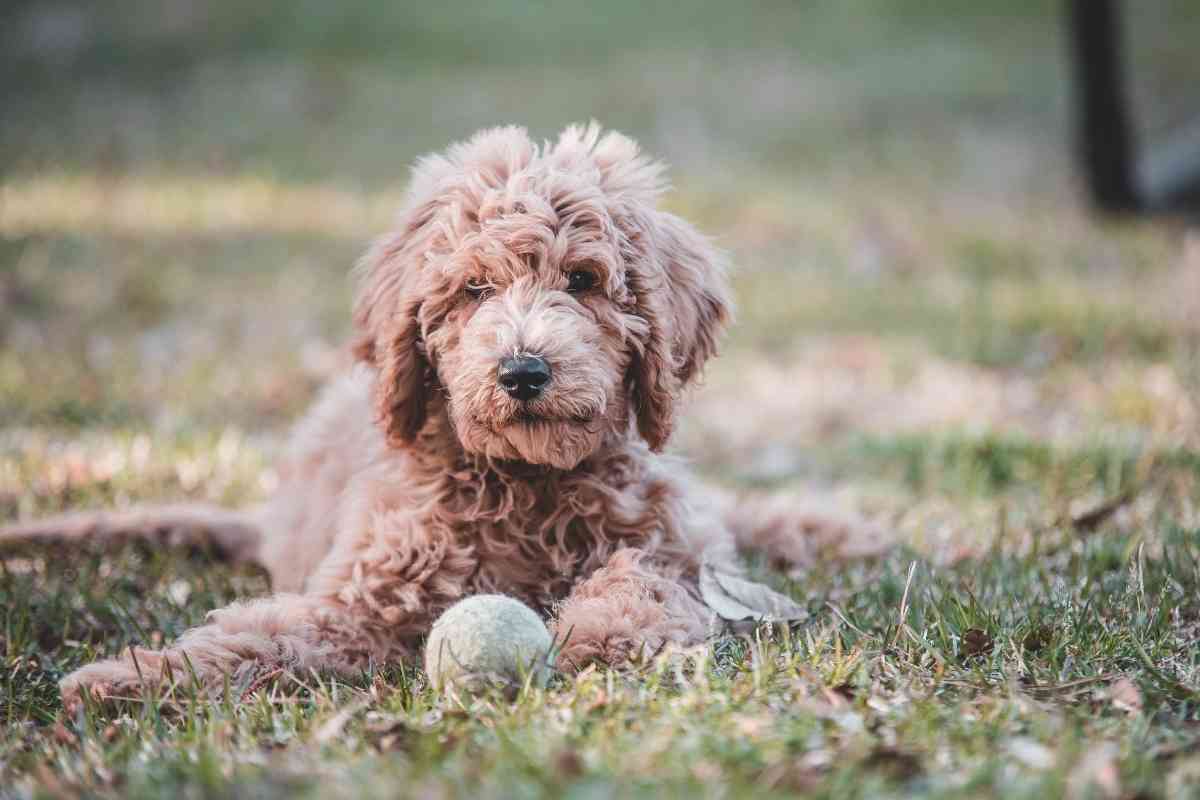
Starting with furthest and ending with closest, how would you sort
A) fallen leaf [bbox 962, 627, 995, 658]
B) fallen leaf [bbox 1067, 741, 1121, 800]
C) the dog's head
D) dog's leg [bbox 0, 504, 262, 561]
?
dog's leg [bbox 0, 504, 262, 561] < the dog's head < fallen leaf [bbox 962, 627, 995, 658] < fallen leaf [bbox 1067, 741, 1121, 800]

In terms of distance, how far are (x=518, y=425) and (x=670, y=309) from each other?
2.45 feet

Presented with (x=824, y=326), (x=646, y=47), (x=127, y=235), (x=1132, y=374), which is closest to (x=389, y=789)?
(x=1132, y=374)

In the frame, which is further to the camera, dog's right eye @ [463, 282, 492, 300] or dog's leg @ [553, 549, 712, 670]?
dog's right eye @ [463, 282, 492, 300]

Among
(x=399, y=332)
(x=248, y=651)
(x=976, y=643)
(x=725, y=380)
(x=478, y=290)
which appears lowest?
(x=976, y=643)

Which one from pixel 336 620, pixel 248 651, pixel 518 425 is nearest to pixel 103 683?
pixel 248 651

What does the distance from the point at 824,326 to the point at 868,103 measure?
25.8ft

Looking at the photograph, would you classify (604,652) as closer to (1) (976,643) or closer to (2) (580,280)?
(1) (976,643)

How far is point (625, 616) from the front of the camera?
3352mm

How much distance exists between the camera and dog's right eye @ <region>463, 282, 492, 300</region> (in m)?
3.72

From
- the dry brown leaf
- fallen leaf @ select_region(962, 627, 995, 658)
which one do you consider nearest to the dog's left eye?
the dry brown leaf

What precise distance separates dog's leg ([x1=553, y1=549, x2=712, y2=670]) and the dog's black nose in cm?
63

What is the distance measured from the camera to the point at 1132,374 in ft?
22.5

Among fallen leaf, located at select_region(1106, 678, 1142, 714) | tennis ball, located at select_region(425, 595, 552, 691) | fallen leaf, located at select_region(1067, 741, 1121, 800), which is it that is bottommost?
fallen leaf, located at select_region(1106, 678, 1142, 714)

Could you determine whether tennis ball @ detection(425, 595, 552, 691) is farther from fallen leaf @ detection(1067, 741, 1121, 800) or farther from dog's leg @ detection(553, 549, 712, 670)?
fallen leaf @ detection(1067, 741, 1121, 800)
